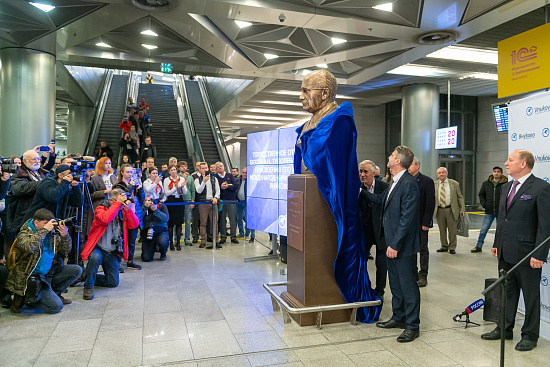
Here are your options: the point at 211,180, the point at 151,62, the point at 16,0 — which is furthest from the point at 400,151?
the point at 151,62

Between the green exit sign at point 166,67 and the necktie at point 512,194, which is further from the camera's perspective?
the green exit sign at point 166,67

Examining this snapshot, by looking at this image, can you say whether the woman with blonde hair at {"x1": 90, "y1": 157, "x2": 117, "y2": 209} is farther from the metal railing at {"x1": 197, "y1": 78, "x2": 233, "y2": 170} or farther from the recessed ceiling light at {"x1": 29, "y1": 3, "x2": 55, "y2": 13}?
the metal railing at {"x1": 197, "y1": 78, "x2": 233, "y2": 170}

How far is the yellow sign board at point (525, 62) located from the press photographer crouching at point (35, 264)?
7602mm

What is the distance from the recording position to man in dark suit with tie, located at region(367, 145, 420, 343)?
369 centimetres

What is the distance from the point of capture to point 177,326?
4.00 metres

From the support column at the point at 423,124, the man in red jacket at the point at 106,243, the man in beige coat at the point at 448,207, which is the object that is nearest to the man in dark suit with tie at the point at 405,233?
the man in red jacket at the point at 106,243

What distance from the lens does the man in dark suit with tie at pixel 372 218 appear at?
438 centimetres

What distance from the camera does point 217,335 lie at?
3770 millimetres

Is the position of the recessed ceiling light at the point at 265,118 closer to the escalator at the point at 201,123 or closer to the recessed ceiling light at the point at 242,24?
the escalator at the point at 201,123

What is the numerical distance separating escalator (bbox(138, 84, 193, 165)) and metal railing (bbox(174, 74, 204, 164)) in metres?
0.21

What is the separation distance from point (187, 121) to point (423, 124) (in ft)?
28.8

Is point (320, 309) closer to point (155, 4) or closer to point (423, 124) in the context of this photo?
point (155, 4)

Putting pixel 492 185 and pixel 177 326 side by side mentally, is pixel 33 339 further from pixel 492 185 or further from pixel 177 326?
pixel 492 185

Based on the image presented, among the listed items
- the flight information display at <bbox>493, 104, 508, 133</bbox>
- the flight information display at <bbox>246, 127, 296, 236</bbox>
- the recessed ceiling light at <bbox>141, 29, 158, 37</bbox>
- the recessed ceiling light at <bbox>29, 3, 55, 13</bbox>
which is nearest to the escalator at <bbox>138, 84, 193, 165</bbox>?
the recessed ceiling light at <bbox>141, 29, 158, 37</bbox>
